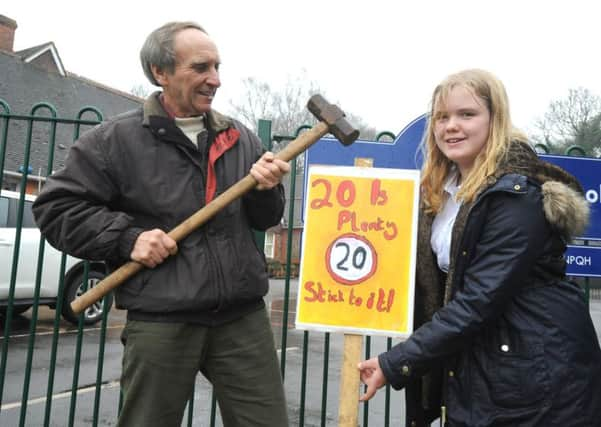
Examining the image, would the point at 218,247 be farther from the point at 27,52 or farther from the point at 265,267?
the point at 27,52

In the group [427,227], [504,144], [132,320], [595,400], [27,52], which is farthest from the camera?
[27,52]

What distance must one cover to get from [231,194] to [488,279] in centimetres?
Result: 97

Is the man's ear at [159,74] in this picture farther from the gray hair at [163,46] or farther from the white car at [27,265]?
the white car at [27,265]

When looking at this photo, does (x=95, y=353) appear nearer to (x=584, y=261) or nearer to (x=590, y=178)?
(x=584, y=261)

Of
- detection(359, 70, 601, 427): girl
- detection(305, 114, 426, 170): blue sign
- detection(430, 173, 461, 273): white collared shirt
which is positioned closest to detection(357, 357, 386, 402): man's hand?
detection(359, 70, 601, 427): girl

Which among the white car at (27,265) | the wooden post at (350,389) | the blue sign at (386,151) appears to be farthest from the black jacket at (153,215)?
the white car at (27,265)

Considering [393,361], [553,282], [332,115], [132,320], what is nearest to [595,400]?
[553,282]

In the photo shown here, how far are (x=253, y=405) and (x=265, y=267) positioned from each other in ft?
1.80

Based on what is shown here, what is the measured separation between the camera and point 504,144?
1850mm

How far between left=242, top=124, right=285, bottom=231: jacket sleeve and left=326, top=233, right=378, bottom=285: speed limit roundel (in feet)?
0.93

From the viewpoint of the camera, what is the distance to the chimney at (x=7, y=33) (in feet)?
69.9

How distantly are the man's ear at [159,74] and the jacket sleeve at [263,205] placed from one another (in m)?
0.40

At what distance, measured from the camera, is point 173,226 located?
202cm

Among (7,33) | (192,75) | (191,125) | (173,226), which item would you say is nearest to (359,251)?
(173,226)
